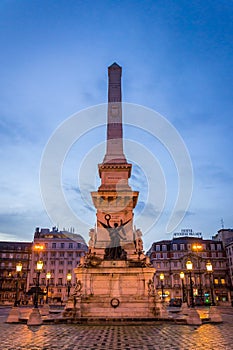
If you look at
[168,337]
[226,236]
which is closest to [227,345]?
[168,337]

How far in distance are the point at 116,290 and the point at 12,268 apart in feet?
201

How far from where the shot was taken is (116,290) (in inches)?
837

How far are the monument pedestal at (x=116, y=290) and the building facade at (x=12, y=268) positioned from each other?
2068 inches

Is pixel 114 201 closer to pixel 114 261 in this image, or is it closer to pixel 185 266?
pixel 114 261

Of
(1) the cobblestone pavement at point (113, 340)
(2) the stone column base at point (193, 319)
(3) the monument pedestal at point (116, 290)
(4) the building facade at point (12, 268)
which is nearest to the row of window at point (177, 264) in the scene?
(4) the building facade at point (12, 268)

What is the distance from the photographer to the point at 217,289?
68.6 metres

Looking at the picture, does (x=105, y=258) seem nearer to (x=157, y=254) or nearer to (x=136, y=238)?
(x=136, y=238)

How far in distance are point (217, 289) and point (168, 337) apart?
62.1 m

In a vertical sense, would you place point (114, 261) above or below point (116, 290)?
above

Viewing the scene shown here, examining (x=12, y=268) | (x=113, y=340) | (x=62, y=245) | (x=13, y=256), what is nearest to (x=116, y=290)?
(x=113, y=340)

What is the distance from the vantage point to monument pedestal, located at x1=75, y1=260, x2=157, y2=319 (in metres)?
20.2

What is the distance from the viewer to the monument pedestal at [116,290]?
2016 cm

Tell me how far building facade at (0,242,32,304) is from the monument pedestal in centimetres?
5252

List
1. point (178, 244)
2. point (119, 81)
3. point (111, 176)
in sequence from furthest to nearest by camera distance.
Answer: point (178, 244) < point (119, 81) < point (111, 176)
